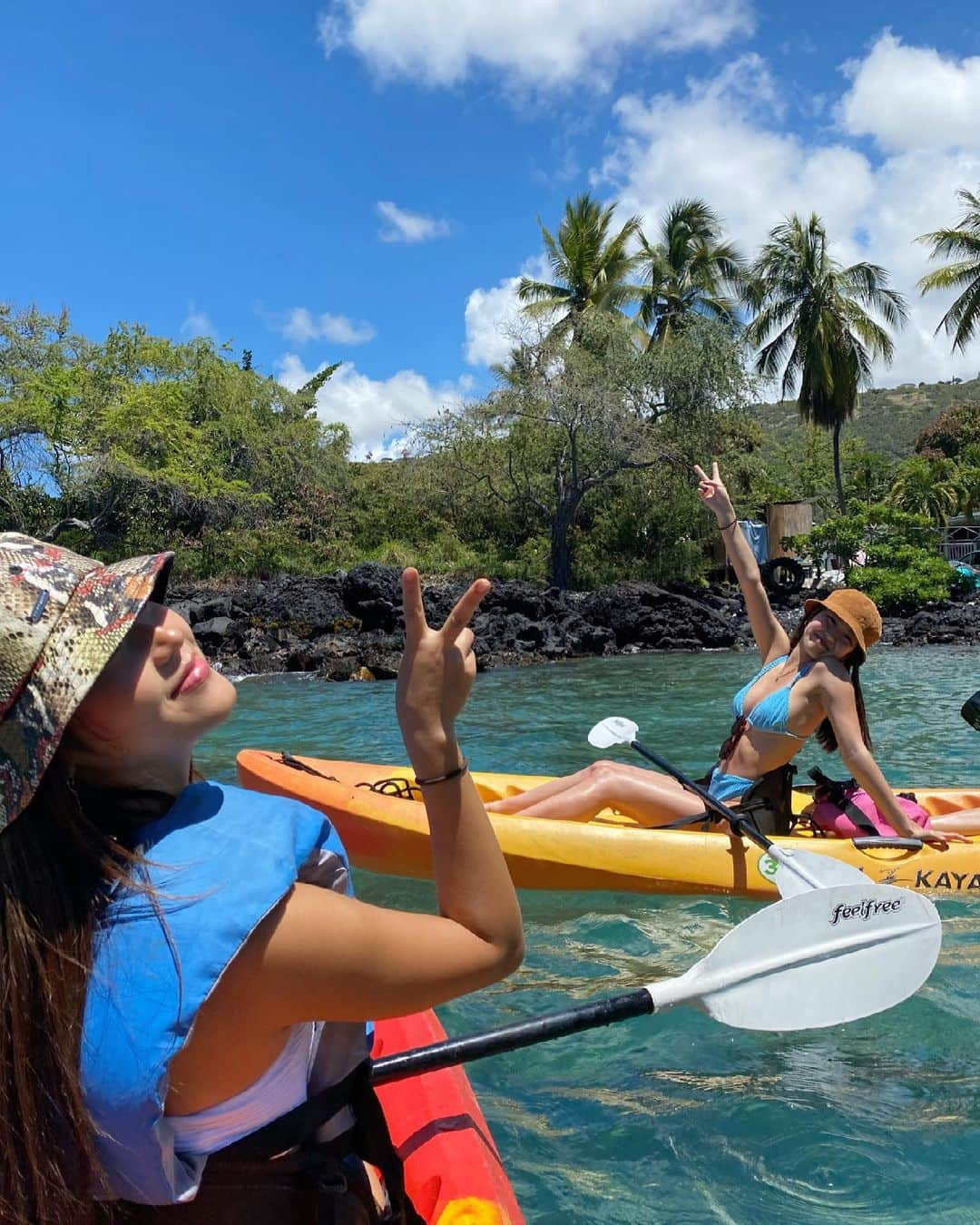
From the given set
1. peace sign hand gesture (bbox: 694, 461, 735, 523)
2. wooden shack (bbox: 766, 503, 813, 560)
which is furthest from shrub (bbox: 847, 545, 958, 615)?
peace sign hand gesture (bbox: 694, 461, 735, 523)

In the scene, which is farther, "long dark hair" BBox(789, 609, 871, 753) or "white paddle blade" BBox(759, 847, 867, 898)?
"long dark hair" BBox(789, 609, 871, 753)

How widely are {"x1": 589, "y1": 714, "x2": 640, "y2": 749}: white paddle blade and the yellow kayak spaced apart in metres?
0.39

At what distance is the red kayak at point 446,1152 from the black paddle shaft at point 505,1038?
12 centimetres

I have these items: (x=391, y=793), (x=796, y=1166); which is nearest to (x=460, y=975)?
(x=796, y=1166)

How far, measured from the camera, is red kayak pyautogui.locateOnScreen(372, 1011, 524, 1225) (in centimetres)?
165

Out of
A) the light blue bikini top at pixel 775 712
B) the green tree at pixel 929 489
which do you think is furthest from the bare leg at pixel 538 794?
the green tree at pixel 929 489

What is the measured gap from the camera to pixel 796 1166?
104 inches

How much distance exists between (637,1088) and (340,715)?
889 cm

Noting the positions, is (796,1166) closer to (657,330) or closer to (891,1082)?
(891,1082)

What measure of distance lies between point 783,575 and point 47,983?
23.9m

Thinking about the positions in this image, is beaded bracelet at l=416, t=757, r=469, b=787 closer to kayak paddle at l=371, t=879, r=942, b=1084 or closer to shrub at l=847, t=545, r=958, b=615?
kayak paddle at l=371, t=879, r=942, b=1084

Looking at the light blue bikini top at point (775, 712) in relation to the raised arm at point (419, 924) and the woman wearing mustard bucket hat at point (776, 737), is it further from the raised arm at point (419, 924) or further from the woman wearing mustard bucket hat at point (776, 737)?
the raised arm at point (419, 924)

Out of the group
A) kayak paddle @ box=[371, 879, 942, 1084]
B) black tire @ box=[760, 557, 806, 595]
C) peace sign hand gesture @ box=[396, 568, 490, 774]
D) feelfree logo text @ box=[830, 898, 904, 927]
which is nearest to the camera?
peace sign hand gesture @ box=[396, 568, 490, 774]

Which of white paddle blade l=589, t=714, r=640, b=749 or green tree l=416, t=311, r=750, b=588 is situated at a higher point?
green tree l=416, t=311, r=750, b=588
